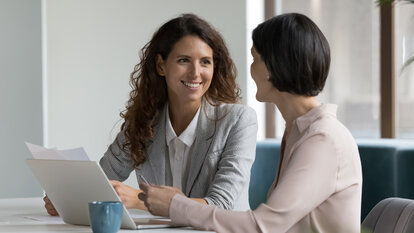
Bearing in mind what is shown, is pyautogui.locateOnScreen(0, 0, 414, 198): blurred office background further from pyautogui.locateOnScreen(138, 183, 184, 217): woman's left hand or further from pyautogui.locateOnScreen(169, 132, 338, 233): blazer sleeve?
pyautogui.locateOnScreen(169, 132, 338, 233): blazer sleeve

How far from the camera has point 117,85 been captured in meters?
3.87

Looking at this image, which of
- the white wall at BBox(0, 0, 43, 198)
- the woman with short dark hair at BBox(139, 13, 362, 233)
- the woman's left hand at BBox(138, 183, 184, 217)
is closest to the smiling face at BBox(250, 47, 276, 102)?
the woman with short dark hair at BBox(139, 13, 362, 233)

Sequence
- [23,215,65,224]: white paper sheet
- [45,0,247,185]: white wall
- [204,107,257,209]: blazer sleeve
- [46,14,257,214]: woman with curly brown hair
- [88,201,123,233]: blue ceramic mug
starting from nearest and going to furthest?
[88,201,123,233]: blue ceramic mug < [23,215,65,224]: white paper sheet < [204,107,257,209]: blazer sleeve < [46,14,257,214]: woman with curly brown hair < [45,0,247,185]: white wall

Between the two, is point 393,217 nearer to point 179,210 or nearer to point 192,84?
point 179,210

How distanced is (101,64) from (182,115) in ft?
4.93

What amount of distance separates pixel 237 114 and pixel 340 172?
85 centimetres

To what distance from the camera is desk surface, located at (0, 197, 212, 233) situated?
1.64m

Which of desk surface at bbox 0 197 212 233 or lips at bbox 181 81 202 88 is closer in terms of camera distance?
desk surface at bbox 0 197 212 233

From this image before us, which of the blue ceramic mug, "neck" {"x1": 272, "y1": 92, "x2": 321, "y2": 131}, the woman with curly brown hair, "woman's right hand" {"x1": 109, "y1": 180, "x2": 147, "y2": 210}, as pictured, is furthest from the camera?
the woman with curly brown hair

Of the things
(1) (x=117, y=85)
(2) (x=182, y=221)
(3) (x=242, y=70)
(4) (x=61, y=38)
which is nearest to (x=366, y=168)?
(3) (x=242, y=70)

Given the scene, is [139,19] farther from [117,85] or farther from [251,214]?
[251,214]

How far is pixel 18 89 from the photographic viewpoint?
3545mm

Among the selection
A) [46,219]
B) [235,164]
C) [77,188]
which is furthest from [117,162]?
[77,188]

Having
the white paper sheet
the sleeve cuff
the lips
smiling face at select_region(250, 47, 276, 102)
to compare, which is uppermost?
smiling face at select_region(250, 47, 276, 102)
